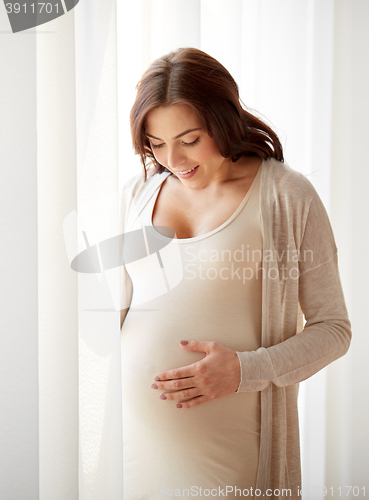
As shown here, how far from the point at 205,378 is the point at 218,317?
0.42 feet

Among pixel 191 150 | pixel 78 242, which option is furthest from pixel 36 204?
pixel 191 150

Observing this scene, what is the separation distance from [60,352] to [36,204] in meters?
0.20

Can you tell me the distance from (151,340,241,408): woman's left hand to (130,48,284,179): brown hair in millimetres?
438

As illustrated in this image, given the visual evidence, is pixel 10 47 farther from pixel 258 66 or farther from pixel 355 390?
pixel 355 390

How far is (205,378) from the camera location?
78cm

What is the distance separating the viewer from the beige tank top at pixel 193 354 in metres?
0.80

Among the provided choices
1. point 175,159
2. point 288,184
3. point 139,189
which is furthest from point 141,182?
point 288,184

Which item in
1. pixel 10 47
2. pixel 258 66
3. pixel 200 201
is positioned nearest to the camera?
pixel 10 47

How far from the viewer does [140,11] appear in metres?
0.90

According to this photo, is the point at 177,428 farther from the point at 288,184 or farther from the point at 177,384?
the point at 288,184

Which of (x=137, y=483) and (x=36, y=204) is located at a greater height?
(x=36, y=204)

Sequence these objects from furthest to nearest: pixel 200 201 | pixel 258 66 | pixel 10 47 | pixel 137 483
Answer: pixel 258 66 < pixel 200 201 < pixel 137 483 < pixel 10 47

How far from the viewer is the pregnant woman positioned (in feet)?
2.61

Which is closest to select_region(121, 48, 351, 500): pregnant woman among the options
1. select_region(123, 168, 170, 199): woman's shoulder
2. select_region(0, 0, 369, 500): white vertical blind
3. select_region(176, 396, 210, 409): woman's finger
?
select_region(176, 396, 210, 409): woman's finger
